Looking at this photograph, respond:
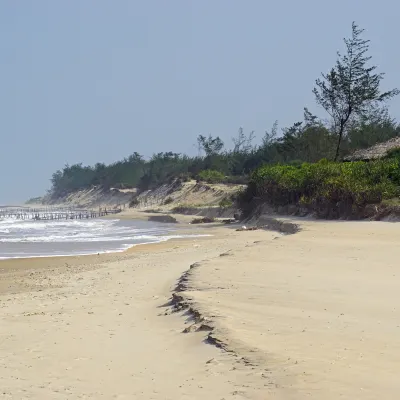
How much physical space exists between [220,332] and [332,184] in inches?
859

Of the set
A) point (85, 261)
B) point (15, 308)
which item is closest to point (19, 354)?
point (15, 308)

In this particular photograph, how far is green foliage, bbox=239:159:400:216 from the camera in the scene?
85.5 ft

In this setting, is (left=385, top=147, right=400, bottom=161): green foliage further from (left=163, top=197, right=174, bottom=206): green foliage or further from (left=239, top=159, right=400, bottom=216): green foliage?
(left=163, top=197, right=174, bottom=206): green foliage

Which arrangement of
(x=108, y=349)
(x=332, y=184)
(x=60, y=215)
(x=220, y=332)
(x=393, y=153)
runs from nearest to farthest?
1. (x=220, y=332)
2. (x=108, y=349)
3. (x=332, y=184)
4. (x=393, y=153)
5. (x=60, y=215)

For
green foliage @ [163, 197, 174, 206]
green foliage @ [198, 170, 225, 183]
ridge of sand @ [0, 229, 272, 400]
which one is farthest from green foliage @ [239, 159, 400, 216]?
green foliage @ [163, 197, 174, 206]

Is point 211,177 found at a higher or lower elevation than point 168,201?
higher

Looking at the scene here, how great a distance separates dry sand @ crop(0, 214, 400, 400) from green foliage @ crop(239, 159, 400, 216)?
12445 millimetres

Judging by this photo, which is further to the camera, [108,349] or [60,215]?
[60,215]

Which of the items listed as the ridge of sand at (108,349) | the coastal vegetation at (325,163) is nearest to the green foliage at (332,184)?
the coastal vegetation at (325,163)

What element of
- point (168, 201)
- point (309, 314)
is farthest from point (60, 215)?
point (309, 314)

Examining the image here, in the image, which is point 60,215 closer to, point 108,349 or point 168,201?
point 168,201

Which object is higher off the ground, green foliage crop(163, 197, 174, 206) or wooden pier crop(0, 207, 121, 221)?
green foliage crop(163, 197, 174, 206)

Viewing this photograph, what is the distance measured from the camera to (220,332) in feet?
23.0

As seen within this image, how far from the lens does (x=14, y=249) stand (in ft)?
81.9
